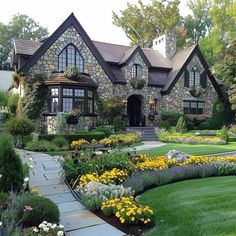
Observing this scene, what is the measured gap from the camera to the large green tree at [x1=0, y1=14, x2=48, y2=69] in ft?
152

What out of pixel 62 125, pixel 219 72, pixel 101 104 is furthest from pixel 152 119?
pixel 62 125

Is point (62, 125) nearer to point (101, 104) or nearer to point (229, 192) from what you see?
point (101, 104)

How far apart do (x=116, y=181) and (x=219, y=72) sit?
2126 centimetres

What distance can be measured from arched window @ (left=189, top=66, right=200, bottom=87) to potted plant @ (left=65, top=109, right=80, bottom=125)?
499 inches

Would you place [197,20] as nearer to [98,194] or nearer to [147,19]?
[147,19]

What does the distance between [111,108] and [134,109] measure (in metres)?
5.21

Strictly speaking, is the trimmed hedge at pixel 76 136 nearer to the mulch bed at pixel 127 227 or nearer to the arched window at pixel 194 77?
the mulch bed at pixel 127 227

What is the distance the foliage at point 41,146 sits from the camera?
47.8 ft

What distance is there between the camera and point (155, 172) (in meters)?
7.92

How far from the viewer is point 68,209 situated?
18.1 feet

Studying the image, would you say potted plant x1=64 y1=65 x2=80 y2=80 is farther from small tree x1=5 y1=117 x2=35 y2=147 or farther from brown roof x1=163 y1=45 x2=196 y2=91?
brown roof x1=163 y1=45 x2=196 y2=91

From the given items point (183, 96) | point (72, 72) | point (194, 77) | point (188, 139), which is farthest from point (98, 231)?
point (194, 77)

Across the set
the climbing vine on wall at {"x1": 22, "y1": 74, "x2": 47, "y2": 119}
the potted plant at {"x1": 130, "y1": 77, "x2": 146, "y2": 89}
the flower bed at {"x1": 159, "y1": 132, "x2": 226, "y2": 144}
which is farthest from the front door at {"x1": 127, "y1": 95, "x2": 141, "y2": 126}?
the climbing vine on wall at {"x1": 22, "y1": 74, "x2": 47, "y2": 119}

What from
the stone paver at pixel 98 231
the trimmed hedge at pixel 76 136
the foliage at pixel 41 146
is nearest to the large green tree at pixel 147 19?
the trimmed hedge at pixel 76 136
